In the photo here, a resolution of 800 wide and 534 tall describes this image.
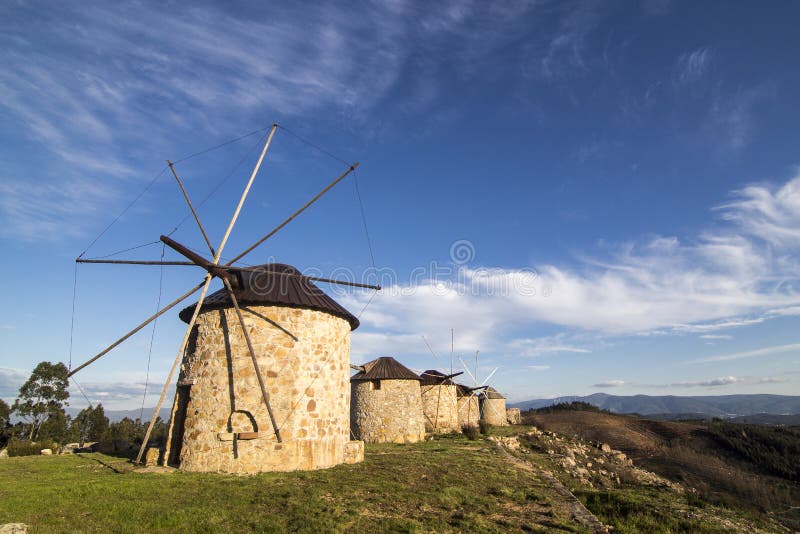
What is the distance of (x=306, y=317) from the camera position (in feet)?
40.2

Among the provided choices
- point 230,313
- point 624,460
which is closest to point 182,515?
point 230,313

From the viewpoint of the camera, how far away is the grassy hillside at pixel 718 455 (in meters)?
14.3

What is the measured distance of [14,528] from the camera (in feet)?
20.0

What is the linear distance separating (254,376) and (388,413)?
13.2 m

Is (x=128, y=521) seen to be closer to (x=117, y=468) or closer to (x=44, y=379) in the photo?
(x=117, y=468)

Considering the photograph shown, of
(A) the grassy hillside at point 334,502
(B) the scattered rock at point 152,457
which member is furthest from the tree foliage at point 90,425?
(B) the scattered rock at point 152,457

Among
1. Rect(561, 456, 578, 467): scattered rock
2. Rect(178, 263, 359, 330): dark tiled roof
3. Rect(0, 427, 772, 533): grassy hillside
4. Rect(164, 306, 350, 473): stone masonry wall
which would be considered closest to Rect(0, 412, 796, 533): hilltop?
Rect(0, 427, 772, 533): grassy hillside

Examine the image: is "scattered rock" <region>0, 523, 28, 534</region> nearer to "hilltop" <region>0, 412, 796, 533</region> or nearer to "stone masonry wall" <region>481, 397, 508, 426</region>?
"hilltop" <region>0, 412, 796, 533</region>

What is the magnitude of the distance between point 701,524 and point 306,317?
33.7ft

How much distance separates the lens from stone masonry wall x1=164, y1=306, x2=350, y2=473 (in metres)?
10.9

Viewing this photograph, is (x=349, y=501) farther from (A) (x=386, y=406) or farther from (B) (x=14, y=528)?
(A) (x=386, y=406)

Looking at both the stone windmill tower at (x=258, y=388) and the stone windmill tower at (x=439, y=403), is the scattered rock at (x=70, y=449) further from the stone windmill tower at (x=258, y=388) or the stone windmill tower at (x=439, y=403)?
the stone windmill tower at (x=439, y=403)

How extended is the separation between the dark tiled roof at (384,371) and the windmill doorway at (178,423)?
40.4 feet

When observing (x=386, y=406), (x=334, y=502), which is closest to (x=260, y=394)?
(x=334, y=502)
